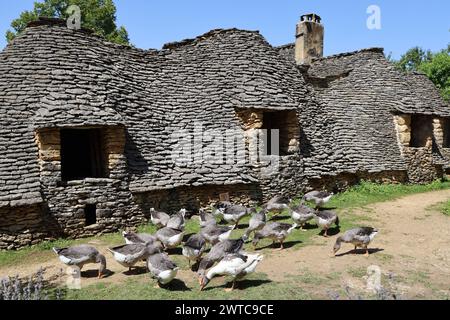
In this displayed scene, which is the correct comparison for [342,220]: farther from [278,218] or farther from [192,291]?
[192,291]

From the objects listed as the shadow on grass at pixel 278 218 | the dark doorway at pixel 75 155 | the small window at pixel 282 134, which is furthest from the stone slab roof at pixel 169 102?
the dark doorway at pixel 75 155

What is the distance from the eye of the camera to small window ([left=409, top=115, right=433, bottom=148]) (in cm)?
1972

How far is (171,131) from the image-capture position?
1445cm

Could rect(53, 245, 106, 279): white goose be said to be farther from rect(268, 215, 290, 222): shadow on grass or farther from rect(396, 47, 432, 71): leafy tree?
rect(396, 47, 432, 71): leafy tree

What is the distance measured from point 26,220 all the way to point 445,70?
31.0m

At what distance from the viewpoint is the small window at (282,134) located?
15305 millimetres

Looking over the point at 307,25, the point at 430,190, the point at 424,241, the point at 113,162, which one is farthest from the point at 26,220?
the point at 307,25

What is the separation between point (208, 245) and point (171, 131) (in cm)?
552

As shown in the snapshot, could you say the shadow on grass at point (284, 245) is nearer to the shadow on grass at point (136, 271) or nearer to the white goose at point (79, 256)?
the shadow on grass at point (136, 271)

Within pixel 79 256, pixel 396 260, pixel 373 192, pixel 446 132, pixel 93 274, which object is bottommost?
pixel 93 274

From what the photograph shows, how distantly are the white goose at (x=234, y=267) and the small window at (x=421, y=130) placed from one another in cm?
1582

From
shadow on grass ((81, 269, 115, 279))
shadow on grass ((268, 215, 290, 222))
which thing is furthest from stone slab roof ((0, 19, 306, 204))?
shadow on grass ((81, 269, 115, 279))

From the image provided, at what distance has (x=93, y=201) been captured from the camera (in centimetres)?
1191

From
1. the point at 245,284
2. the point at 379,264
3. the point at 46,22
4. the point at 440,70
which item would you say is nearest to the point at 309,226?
the point at 379,264
